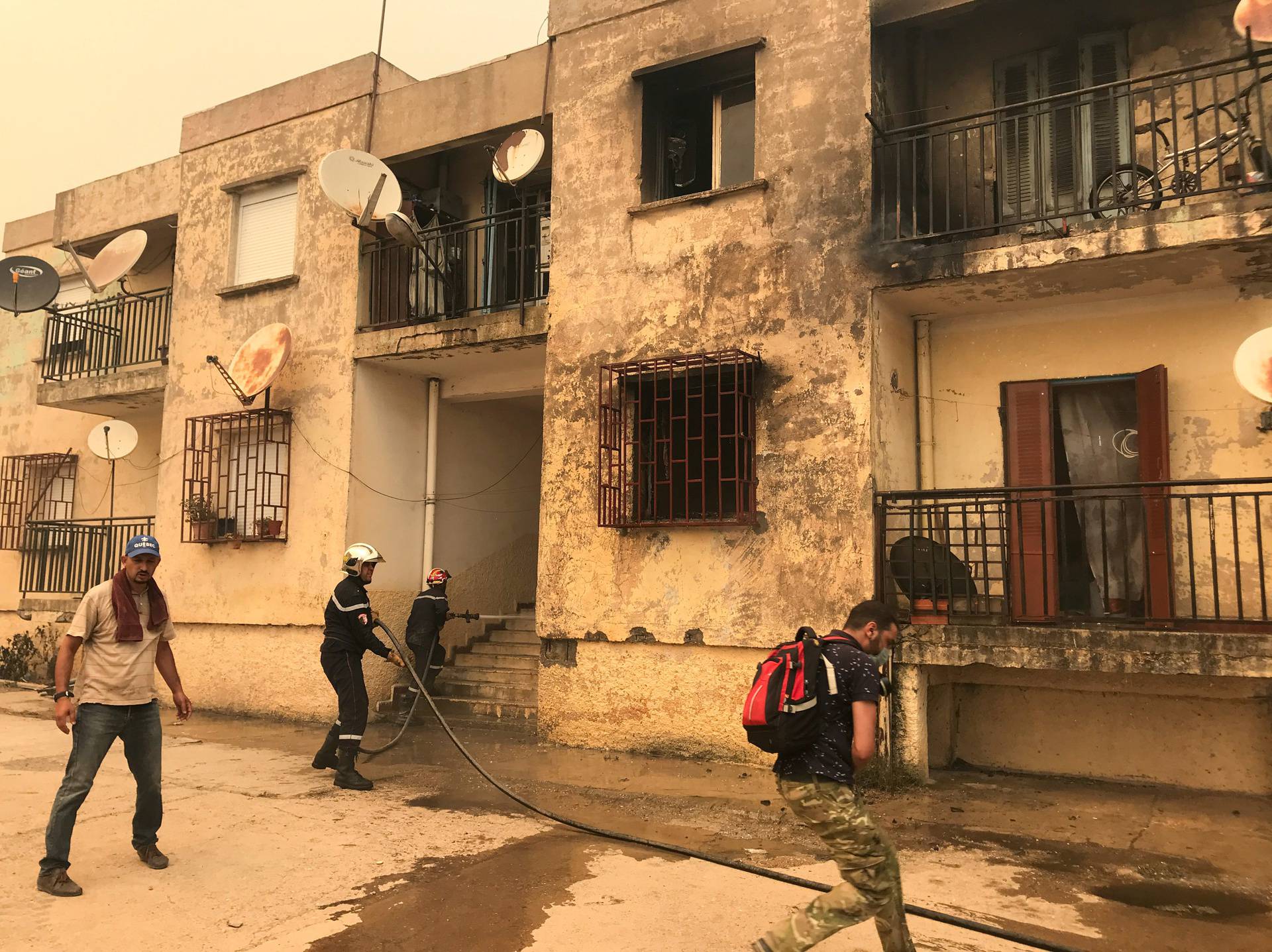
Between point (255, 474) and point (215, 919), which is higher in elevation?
point (255, 474)

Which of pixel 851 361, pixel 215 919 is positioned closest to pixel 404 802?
pixel 215 919

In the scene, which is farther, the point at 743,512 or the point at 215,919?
the point at 743,512

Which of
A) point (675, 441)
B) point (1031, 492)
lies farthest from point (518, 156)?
point (1031, 492)

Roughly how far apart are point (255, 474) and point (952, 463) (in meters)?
8.04

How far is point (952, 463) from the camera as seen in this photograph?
28.9 feet

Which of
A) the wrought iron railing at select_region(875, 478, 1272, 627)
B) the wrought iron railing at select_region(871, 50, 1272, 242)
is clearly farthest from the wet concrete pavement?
the wrought iron railing at select_region(871, 50, 1272, 242)

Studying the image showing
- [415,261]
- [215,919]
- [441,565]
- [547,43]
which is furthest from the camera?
[441,565]

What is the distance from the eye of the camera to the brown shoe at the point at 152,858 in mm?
5293

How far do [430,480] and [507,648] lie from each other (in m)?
2.27

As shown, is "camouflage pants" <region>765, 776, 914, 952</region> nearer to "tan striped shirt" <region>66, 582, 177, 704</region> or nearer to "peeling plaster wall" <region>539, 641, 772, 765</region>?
"tan striped shirt" <region>66, 582, 177, 704</region>

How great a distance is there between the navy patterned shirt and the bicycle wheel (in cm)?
512

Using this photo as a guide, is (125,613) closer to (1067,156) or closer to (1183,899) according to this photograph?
(1183,899)

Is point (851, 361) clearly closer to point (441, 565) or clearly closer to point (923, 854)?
point (923, 854)

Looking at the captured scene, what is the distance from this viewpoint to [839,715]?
12.1 ft
